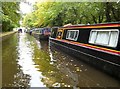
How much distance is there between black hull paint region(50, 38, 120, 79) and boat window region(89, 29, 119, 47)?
18.3 inches

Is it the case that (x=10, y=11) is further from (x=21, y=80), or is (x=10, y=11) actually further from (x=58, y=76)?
(x=21, y=80)

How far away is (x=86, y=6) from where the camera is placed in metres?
17.3

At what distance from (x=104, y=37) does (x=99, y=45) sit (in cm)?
43

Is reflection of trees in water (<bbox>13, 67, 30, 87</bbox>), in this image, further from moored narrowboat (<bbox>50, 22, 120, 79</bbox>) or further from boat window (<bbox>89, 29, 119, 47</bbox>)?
boat window (<bbox>89, 29, 119, 47</bbox>)

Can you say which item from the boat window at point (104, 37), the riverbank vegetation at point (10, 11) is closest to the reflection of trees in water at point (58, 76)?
the boat window at point (104, 37)

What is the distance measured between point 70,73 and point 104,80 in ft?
5.39

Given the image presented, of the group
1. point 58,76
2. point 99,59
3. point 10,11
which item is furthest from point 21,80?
point 10,11

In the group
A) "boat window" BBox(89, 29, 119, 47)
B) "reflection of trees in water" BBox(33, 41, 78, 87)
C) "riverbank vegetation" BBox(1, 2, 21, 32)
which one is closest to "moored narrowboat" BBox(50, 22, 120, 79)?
"boat window" BBox(89, 29, 119, 47)

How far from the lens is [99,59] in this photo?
33.0 ft

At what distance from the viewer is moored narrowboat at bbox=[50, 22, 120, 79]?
9055 mm

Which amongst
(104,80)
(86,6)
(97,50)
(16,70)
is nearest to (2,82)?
(16,70)

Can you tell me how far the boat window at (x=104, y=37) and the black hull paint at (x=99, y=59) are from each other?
47cm

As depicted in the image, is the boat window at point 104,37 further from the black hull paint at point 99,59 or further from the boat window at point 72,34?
the boat window at point 72,34

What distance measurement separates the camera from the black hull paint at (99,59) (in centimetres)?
869
